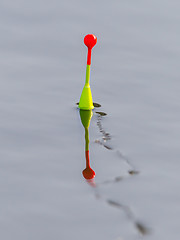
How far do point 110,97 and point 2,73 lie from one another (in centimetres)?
126

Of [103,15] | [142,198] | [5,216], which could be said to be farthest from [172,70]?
[5,216]

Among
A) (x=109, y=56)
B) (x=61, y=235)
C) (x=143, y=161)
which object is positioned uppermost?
(x=109, y=56)

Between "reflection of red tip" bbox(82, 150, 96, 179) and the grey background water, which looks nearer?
the grey background water

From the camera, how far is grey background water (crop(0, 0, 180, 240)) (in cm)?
434

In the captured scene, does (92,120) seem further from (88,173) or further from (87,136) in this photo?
(88,173)

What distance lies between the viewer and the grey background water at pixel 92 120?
4344 millimetres

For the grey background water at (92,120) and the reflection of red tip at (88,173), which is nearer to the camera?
Answer: the grey background water at (92,120)

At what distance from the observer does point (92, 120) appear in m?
6.02

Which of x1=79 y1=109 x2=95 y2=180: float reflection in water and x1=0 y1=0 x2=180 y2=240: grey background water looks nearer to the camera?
x1=0 y1=0 x2=180 y2=240: grey background water

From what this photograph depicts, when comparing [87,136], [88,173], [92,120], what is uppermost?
[92,120]

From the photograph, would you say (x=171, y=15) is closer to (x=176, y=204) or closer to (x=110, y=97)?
(x=110, y=97)

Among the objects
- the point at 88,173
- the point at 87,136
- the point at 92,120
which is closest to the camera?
the point at 88,173

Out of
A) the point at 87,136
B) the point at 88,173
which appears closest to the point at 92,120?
the point at 87,136

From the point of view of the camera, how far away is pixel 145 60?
7617 millimetres
